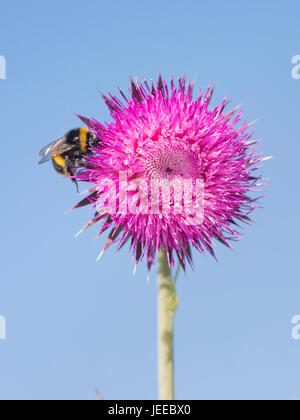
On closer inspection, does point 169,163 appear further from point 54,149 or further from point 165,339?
point 165,339

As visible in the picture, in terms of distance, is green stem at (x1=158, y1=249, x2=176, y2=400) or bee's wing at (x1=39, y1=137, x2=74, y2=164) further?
bee's wing at (x1=39, y1=137, x2=74, y2=164)

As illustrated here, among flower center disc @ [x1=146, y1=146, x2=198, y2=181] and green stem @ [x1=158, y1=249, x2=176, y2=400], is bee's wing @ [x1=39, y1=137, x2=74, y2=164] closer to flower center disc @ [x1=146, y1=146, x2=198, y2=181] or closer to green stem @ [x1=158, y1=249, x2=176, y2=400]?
flower center disc @ [x1=146, y1=146, x2=198, y2=181]

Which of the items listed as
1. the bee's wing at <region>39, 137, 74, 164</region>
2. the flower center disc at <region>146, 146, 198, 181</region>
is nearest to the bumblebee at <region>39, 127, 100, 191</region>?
the bee's wing at <region>39, 137, 74, 164</region>

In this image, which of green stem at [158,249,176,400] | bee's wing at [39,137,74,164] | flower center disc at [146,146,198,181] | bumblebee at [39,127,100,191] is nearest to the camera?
green stem at [158,249,176,400]

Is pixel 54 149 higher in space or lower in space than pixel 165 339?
higher

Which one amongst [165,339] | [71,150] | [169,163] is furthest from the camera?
[71,150]

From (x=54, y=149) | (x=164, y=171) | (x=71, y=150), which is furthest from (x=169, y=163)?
(x=54, y=149)
